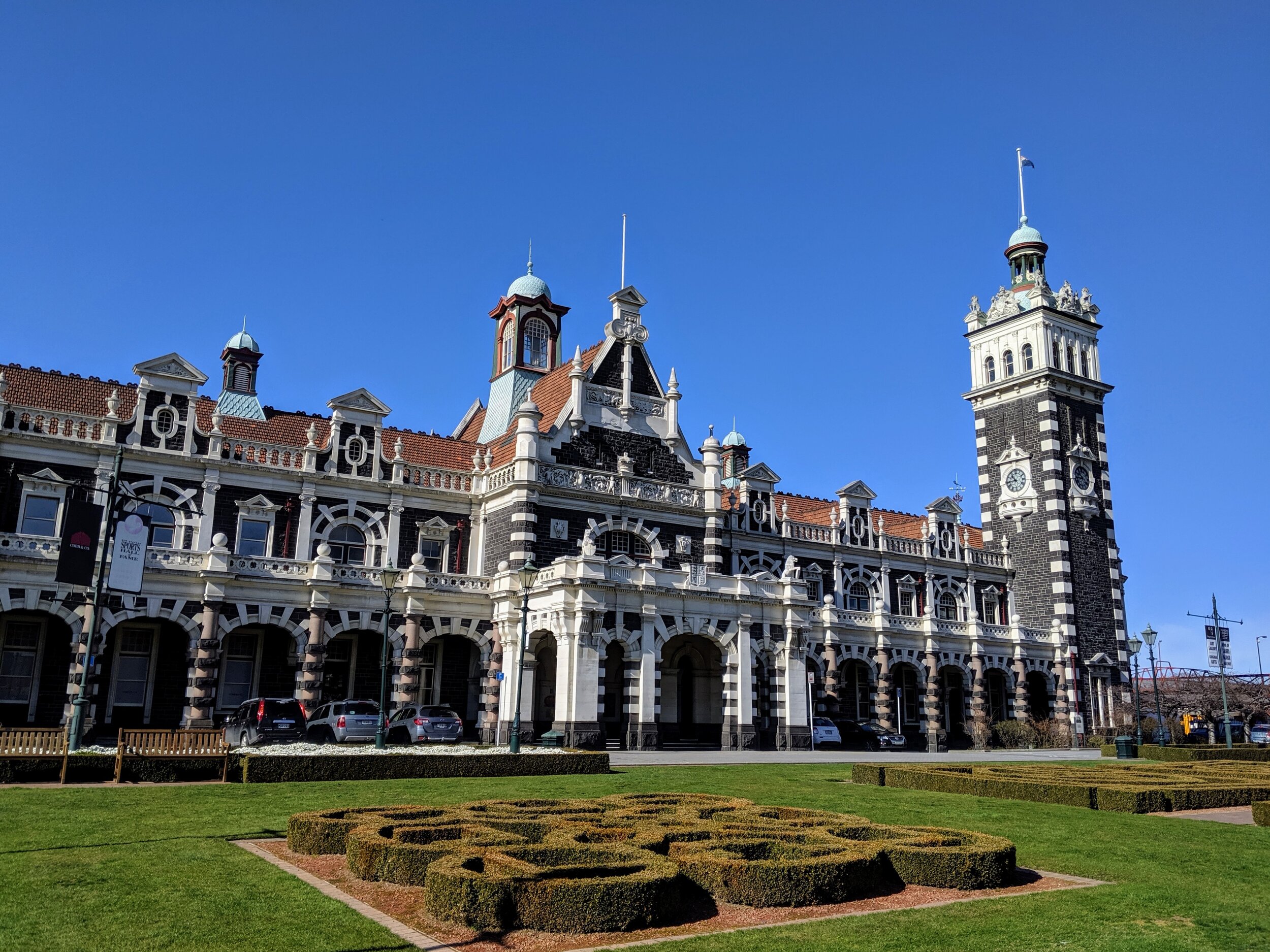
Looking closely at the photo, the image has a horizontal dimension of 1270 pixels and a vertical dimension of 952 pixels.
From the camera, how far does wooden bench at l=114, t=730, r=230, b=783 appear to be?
71.5 feet

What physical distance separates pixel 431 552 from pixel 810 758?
1863 cm

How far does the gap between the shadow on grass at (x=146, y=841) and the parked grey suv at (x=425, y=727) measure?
61.1 ft

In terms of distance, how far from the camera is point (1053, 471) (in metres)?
60.4

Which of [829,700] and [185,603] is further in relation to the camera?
[829,700]

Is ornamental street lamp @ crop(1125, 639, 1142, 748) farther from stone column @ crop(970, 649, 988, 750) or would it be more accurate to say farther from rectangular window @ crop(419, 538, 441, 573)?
rectangular window @ crop(419, 538, 441, 573)

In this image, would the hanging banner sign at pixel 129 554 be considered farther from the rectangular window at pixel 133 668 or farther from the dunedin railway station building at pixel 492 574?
the rectangular window at pixel 133 668

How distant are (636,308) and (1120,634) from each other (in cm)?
3593

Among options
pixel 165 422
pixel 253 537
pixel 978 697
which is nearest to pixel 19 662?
pixel 253 537

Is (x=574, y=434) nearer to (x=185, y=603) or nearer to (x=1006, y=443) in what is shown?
(x=185, y=603)

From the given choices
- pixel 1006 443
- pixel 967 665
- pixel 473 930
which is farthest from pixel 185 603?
pixel 1006 443

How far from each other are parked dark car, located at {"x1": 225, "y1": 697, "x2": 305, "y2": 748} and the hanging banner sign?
604 centimetres

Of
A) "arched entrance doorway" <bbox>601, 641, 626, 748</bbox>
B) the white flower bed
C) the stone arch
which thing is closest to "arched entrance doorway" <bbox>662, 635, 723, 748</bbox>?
"arched entrance doorway" <bbox>601, 641, 626, 748</bbox>

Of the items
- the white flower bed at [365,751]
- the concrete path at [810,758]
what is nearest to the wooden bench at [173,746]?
the white flower bed at [365,751]

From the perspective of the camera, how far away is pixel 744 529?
175 feet
